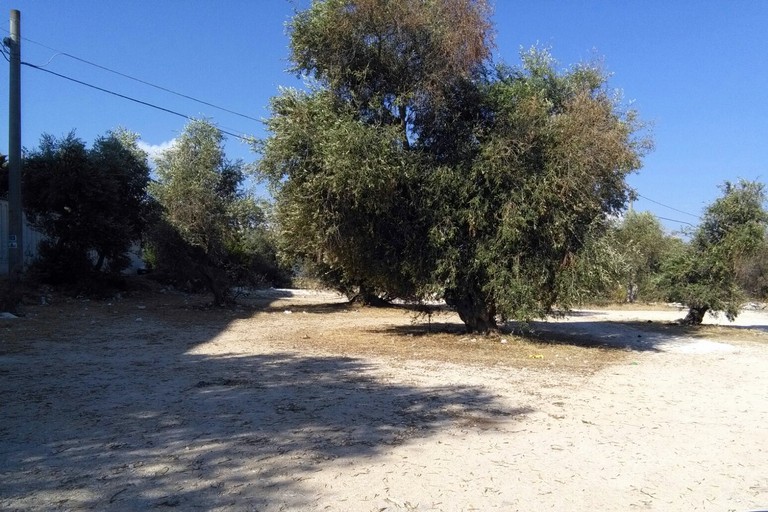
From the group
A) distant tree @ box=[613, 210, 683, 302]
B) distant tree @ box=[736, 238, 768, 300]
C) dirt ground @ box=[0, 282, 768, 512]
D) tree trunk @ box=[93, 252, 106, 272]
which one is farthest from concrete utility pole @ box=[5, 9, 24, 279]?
distant tree @ box=[613, 210, 683, 302]

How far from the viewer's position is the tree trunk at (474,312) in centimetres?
1441

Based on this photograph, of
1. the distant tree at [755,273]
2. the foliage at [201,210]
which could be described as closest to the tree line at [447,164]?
the foliage at [201,210]

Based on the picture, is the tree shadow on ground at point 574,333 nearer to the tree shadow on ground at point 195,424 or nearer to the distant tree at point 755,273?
the distant tree at point 755,273

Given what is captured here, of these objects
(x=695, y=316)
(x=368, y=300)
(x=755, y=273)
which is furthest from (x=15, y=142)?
(x=755, y=273)

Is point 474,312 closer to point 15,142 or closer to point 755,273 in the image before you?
point 15,142

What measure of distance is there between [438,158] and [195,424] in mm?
8917

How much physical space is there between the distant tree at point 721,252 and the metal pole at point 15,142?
830 inches

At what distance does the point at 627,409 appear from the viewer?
7.64 metres

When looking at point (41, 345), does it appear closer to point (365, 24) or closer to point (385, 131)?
point (385, 131)

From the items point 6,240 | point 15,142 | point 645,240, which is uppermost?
point 15,142

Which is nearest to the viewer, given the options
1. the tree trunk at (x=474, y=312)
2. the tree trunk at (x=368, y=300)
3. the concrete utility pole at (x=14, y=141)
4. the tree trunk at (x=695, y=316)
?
the tree trunk at (x=474, y=312)

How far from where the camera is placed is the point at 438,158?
1343 centimetres

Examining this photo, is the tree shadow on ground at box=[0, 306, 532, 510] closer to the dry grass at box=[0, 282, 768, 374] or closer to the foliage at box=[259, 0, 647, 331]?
the dry grass at box=[0, 282, 768, 374]

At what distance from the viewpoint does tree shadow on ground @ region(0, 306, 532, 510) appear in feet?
14.4
